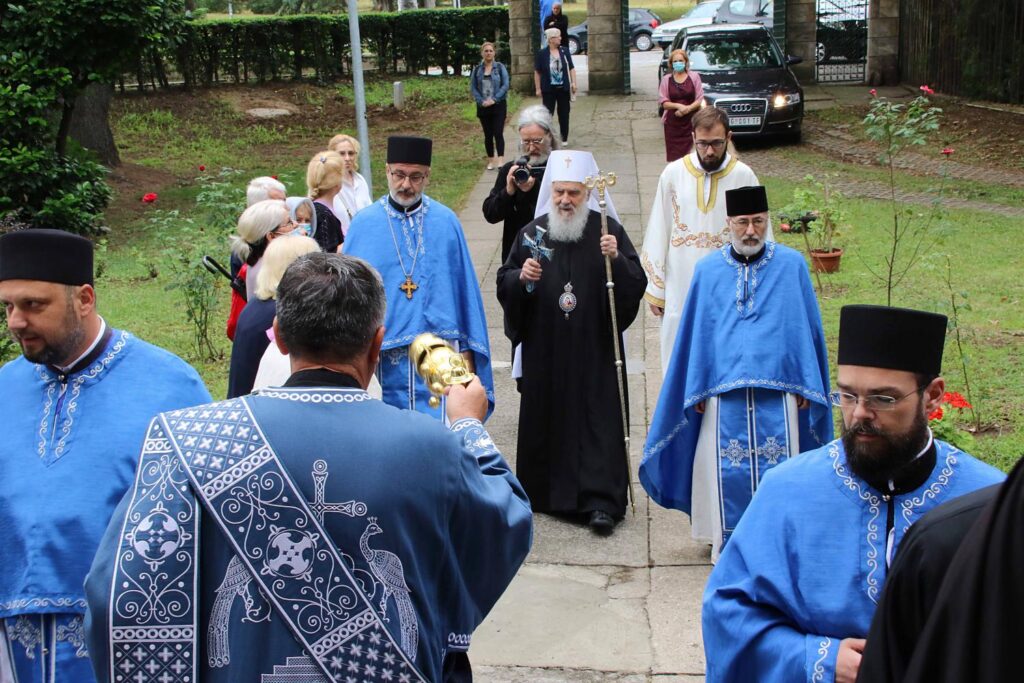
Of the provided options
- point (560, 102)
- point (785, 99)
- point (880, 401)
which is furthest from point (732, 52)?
point (880, 401)

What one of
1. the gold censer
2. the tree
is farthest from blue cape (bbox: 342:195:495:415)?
the tree

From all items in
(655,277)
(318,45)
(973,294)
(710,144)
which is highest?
(710,144)

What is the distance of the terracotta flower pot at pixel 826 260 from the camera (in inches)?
478

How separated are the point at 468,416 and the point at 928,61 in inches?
927

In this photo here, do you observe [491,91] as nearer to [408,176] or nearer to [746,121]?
[746,121]

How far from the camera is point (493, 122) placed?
58.9 ft

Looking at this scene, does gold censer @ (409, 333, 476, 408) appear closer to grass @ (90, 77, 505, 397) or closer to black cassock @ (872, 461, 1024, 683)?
black cassock @ (872, 461, 1024, 683)

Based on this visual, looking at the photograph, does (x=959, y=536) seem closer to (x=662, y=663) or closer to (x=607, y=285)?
(x=662, y=663)

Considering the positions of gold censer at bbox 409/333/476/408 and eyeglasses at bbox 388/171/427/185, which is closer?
gold censer at bbox 409/333/476/408

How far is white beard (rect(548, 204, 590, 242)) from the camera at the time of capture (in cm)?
708

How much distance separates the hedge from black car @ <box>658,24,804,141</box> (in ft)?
32.6

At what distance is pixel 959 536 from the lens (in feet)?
8.04

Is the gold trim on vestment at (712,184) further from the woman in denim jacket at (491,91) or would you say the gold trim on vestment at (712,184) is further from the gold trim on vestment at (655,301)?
the woman in denim jacket at (491,91)

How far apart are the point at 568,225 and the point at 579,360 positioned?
Result: 760 mm
